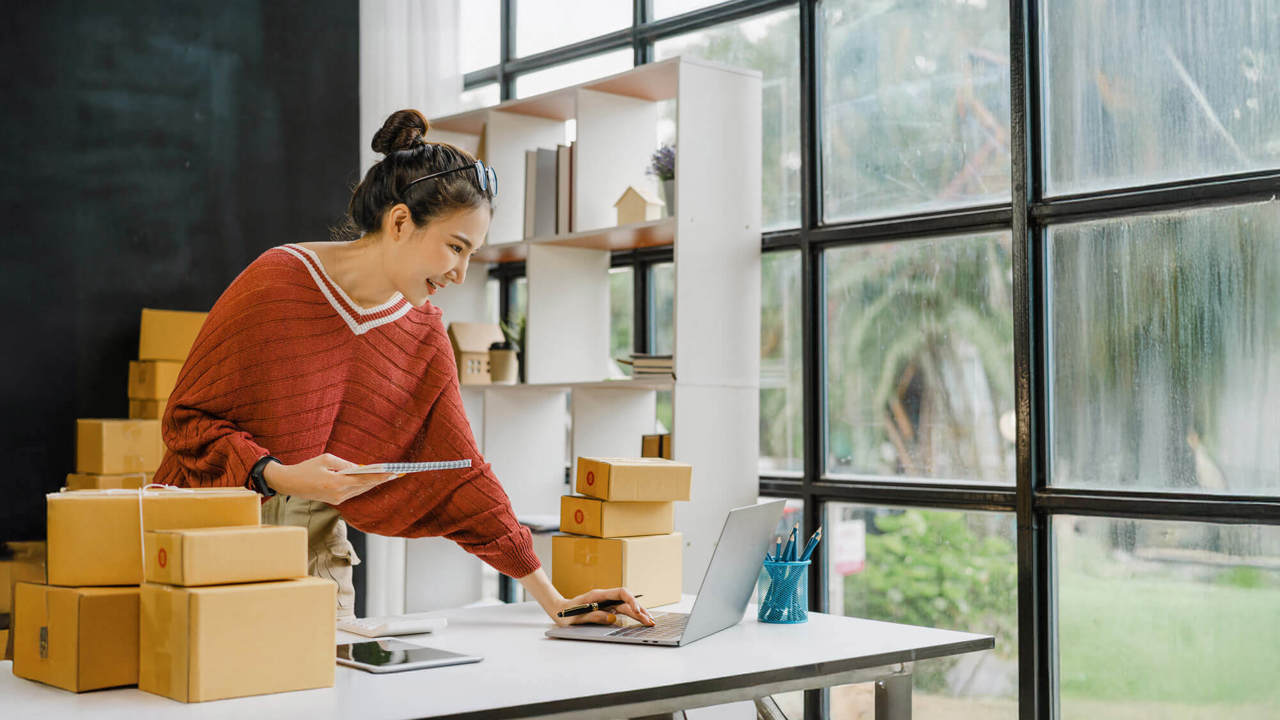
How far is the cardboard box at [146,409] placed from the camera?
3.83m

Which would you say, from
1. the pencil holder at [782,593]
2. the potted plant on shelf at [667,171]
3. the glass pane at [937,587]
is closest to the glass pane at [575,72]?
the potted plant on shelf at [667,171]

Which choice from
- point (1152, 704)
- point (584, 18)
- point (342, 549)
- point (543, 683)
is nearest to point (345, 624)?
point (342, 549)

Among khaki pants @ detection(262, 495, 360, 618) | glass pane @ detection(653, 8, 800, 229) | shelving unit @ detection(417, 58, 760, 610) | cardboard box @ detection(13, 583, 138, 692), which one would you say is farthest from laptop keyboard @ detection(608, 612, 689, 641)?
glass pane @ detection(653, 8, 800, 229)

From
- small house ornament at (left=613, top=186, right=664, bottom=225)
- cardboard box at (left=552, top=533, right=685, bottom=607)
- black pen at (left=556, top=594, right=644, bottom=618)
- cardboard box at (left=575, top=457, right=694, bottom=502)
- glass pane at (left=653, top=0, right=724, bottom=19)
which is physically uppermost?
glass pane at (left=653, top=0, right=724, bottom=19)

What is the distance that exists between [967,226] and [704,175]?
2.44 ft

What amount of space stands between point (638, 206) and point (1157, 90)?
1432 mm

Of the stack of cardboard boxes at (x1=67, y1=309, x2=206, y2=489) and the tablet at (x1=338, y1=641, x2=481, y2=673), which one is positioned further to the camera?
the stack of cardboard boxes at (x1=67, y1=309, x2=206, y2=489)

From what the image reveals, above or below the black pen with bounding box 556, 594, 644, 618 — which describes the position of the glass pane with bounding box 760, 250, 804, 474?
above

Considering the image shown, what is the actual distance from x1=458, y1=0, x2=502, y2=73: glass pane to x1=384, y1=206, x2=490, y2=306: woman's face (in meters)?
2.65

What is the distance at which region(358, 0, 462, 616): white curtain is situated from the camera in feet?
14.9

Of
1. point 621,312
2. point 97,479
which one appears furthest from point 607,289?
point 97,479

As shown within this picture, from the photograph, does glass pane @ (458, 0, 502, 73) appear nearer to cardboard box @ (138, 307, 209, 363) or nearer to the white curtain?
the white curtain

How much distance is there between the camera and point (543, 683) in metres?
1.65

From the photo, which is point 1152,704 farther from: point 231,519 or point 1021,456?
point 231,519
